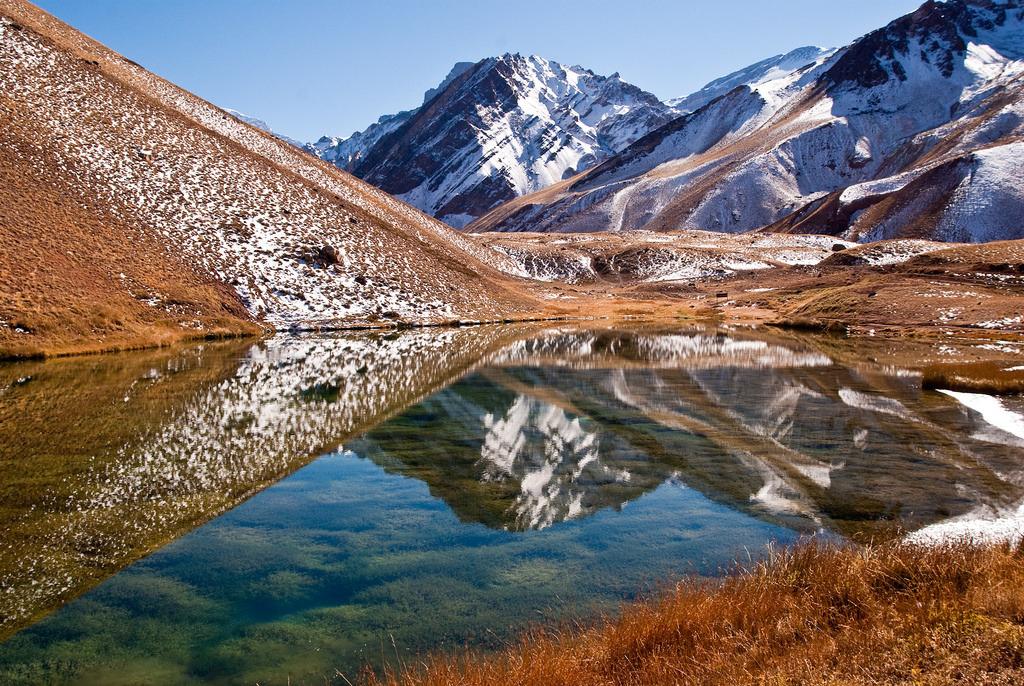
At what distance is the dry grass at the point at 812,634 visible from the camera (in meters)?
6.13

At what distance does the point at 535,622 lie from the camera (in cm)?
892

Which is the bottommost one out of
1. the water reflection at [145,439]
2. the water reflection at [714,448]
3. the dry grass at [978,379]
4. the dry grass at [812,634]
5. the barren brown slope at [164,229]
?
the dry grass at [978,379]

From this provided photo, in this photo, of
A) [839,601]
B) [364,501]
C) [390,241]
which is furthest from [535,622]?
[390,241]

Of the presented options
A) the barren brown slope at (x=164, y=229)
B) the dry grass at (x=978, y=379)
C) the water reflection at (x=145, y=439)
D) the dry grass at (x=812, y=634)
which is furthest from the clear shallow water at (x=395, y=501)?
the barren brown slope at (x=164, y=229)

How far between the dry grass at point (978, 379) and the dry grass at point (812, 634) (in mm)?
23014

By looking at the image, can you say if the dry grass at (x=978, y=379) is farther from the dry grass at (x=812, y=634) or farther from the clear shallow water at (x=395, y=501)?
the dry grass at (x=812, y=634)

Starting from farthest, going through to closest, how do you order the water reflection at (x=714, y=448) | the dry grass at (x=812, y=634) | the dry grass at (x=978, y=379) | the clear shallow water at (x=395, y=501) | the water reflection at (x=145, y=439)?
the dry grass at (x=978, y=379), the water reflection at (x=714, y=448), the water reflection at (x=145, y=439), the clear shallow water at (x=395, y=501), the dry grass at (x=812, y=634)

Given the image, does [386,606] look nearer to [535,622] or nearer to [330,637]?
[330,637]

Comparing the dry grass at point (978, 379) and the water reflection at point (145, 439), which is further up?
the water reflection at point (145, 439)

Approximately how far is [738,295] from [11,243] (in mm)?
93083

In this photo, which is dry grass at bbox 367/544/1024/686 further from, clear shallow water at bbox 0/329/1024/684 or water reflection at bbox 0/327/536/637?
water reflection at bbox 0/327/536/637

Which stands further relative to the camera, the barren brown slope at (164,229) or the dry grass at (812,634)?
the barren brown slope at (164,229)

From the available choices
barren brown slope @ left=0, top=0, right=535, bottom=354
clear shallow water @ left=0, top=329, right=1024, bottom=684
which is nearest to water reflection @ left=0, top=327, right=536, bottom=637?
clear shallow water @ left=0, top=329, right=1024, bottom=684

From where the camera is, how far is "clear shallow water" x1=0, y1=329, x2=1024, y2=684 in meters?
8.74
